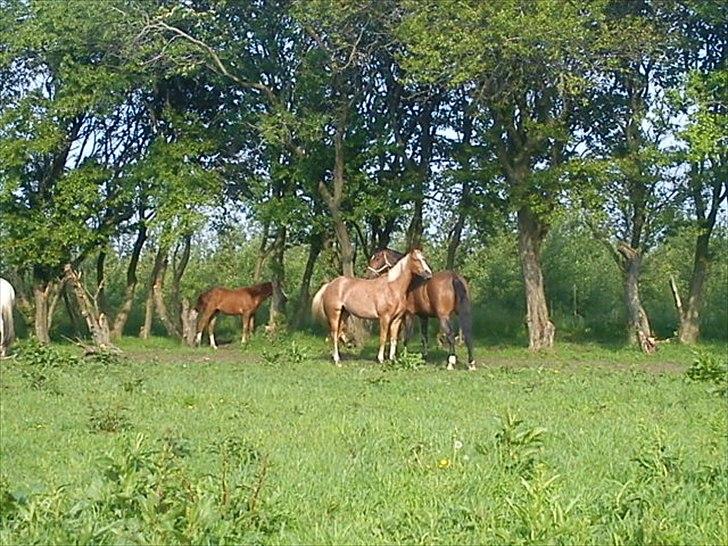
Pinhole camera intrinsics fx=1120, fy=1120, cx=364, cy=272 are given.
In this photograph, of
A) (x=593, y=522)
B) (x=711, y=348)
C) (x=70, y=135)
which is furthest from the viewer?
(x=70, y=135)

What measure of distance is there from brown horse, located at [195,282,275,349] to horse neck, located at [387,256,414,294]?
897cm

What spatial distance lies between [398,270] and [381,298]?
0.67 m

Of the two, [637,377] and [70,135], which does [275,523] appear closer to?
[637,377]

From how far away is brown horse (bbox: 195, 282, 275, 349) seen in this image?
30406 mm

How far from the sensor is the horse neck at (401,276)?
22156mm

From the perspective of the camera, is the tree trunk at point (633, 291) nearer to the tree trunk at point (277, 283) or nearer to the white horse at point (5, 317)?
the tree trunk at point (277, 283)

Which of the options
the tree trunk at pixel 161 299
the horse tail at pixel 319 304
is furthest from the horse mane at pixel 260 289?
the horse tail at pixel 319 304

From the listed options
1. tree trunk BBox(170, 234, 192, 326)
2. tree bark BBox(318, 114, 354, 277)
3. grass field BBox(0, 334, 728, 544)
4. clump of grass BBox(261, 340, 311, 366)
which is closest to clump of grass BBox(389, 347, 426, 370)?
grass field BBox(0, 334, 728, 544)

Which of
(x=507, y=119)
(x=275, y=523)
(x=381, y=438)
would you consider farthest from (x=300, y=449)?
(x=507, y=119)

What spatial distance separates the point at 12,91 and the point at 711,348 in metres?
20.6

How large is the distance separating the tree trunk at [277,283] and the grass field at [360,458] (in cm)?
1381

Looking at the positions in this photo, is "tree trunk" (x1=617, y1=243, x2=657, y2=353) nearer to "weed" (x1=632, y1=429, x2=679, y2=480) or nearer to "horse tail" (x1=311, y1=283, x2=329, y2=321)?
"horse tail" (x1=311, y1=283, x2=329, y2=321)

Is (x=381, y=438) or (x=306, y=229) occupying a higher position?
(x=306, y=229)

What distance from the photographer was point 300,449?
31.8 ft
